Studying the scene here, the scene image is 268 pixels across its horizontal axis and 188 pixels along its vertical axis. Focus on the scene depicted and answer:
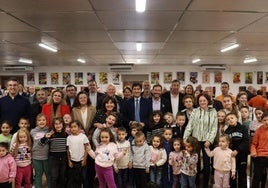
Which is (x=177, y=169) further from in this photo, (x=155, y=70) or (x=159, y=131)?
(x=155, y=70)

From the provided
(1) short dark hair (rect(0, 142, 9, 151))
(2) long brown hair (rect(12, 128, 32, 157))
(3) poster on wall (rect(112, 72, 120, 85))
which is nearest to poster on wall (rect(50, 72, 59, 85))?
(3) poster on wall (rect(112, 72, 120, 85))

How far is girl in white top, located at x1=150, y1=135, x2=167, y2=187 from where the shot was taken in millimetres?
3750

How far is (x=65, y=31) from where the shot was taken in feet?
17.0

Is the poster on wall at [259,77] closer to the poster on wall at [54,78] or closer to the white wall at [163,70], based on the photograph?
the white wall at [163,70]

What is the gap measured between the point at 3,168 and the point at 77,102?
1.32 metres

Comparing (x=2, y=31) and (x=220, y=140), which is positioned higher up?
(x=2, y=31)

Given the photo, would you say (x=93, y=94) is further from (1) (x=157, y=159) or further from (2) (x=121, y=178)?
(1) (x=157, y=159)

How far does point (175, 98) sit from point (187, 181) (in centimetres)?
153

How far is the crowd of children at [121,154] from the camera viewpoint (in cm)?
360

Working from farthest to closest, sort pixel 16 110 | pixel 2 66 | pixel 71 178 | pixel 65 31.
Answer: pixel 2 66 < pixel 65 31 < pixel 16 110 < pixel 71 178

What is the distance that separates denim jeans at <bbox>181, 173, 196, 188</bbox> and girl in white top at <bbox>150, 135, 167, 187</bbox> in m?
0.32

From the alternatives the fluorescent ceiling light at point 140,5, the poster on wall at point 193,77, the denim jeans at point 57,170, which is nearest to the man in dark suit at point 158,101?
the fluorescent ceiling light at point 140,5

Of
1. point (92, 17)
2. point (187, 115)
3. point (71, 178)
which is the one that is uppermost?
point (92, 17)

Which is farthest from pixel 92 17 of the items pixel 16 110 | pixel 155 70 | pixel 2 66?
pixel 2 66
